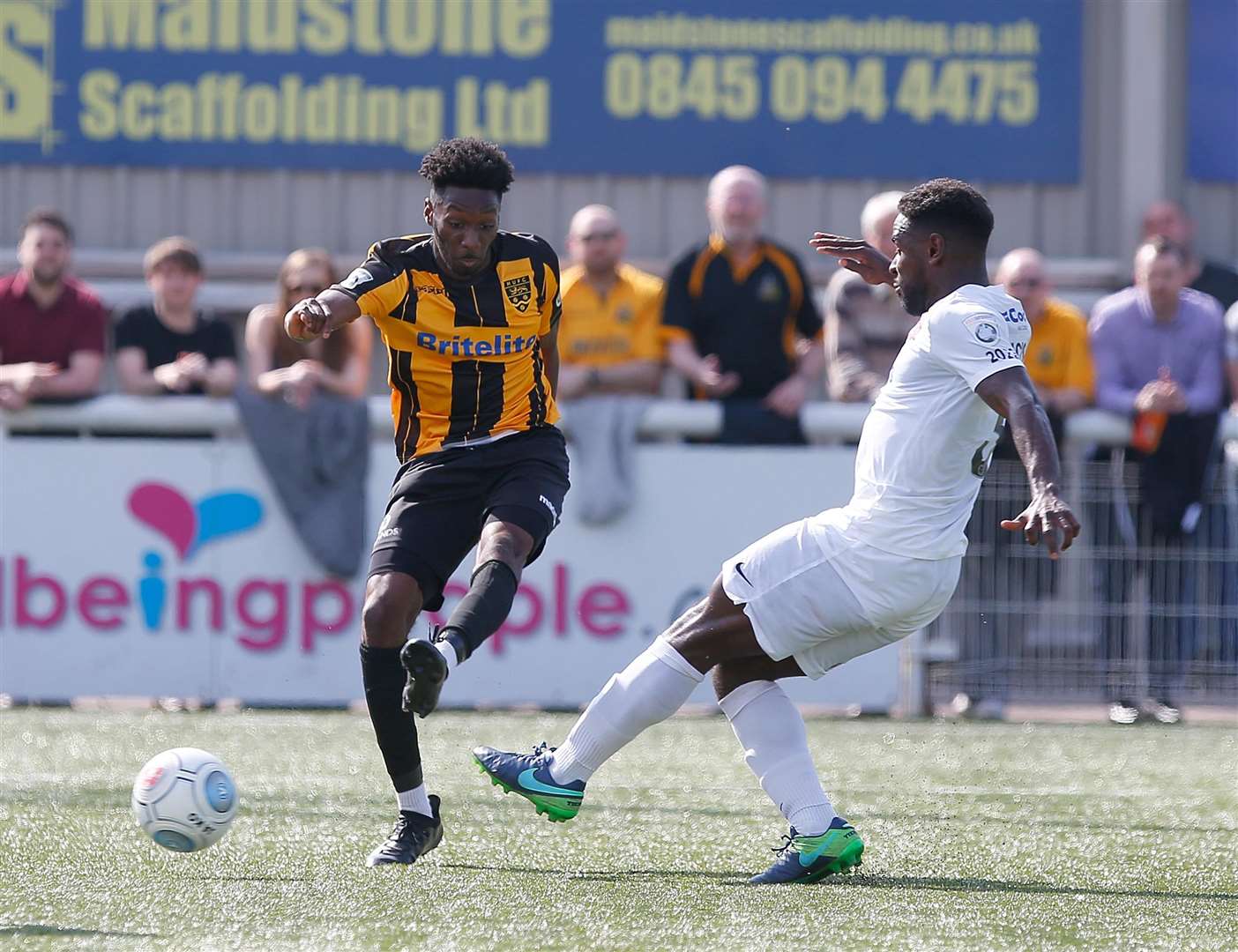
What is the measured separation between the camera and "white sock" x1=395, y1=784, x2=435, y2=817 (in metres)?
5.44

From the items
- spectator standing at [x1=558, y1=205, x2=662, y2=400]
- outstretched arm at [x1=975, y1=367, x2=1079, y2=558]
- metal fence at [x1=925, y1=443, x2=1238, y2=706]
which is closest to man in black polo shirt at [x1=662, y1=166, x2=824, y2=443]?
spectator standing at [x1=558, y1=205, x2=662, y2=400]

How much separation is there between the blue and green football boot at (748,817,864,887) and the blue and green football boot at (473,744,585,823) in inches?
20.8

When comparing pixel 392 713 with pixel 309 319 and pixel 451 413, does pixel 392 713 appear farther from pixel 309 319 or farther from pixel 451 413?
pixel 309 319

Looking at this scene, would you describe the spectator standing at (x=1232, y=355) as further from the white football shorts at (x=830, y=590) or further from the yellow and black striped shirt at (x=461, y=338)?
the white football shorts at (x=830, y=590)

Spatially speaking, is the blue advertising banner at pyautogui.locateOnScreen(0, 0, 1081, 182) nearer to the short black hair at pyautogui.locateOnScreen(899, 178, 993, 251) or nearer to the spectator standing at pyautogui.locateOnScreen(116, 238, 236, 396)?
the spectator standing at pyautogui.locateOnScreen(116, 238, 236, 396)

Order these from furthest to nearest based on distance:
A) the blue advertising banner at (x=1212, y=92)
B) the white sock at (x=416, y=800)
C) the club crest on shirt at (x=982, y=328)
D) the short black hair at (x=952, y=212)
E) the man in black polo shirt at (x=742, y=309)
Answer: the blue advertising banner at (x=1212, y=92), the man in black polo shirt at (x=742, y=309), the white sock at (x=416, y=800), the short black hair at (x=952, y=212), the club crest on shirt at (x=982, y=328)

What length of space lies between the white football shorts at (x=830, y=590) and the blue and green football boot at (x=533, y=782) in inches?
26.1

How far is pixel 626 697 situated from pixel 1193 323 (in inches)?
225

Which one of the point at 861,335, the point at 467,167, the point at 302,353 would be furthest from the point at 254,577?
the point at 467,167

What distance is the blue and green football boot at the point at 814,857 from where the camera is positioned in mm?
5074

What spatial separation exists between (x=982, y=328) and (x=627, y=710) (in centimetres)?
137

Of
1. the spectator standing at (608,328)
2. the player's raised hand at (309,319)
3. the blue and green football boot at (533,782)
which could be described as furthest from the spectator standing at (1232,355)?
the player's raised hand at (309,319)

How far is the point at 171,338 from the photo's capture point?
33.1 ft

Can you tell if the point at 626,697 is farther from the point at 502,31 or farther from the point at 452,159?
the point at 502,31
